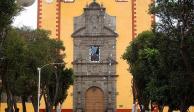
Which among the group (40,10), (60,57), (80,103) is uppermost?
(40,10)

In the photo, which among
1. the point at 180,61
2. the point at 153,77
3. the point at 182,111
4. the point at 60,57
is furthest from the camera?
the point at 60,57

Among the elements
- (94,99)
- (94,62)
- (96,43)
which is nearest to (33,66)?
(94,62)

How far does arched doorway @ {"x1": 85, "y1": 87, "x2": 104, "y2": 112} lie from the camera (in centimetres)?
6262

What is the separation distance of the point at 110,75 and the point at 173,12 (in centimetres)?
3163

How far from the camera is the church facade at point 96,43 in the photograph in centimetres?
6247

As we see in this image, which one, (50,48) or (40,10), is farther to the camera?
(40,10)

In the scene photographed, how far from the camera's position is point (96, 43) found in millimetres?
62750

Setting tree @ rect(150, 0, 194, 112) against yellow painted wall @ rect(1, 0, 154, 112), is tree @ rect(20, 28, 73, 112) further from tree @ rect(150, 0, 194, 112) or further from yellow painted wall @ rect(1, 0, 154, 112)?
tree @ rect(150, 0, 194, 112)

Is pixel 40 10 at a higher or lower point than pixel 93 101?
higher

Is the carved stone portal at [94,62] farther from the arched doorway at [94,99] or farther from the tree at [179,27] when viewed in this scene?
the tree at [179,27]

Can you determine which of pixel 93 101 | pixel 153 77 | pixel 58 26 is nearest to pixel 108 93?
pixel 93 101

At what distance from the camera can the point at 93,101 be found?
62.8 m

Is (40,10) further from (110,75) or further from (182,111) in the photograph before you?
(182,111)

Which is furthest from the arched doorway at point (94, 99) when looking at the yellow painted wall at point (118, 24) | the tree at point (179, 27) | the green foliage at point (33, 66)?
the tree at point (179, 27)
